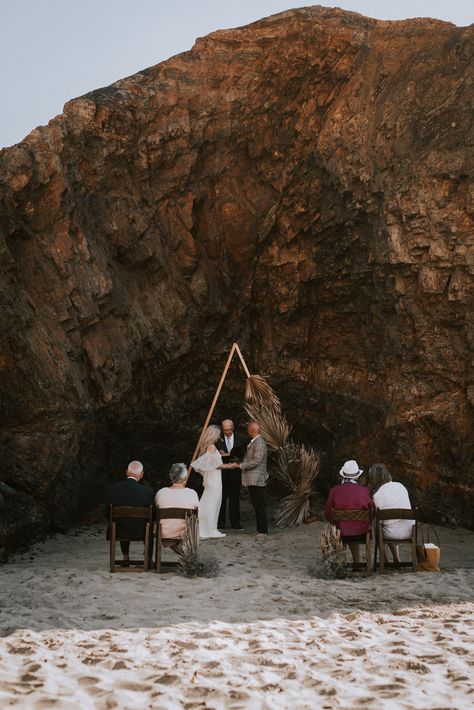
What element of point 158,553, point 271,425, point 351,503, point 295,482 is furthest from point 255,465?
point 158,553

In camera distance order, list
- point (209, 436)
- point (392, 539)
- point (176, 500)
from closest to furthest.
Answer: point (392, 539)
point (176, 500)
point (209, 436)

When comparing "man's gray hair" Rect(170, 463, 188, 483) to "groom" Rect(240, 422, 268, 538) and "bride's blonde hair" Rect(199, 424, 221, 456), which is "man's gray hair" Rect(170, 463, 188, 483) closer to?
"groom" Rect(240, 422, 268, 538)

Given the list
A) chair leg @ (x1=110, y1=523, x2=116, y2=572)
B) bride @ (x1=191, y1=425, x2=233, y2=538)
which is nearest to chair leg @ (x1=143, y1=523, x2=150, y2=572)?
chair leg @ (x1=110, y1=523, x2=116, y2=572)

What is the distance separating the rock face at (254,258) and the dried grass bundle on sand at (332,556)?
12.6 feet

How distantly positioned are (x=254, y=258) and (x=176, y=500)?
18.9 ft

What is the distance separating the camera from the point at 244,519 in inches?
537

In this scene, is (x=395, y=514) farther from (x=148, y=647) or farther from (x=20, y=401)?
(x=20, y=401)

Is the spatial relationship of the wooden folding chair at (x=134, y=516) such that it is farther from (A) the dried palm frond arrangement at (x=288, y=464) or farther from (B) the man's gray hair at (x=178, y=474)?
(A) the dried palm frond arrangement at (x=288, y=464)

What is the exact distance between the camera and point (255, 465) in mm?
11875

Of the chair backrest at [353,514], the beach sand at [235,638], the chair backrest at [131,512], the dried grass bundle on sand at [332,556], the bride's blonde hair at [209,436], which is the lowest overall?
the beach sand at [235,638]

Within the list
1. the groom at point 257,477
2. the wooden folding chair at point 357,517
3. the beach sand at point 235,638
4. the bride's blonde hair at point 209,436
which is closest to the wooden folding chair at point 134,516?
the beach sand at point 235,638

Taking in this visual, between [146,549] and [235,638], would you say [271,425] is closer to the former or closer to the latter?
[146,549]

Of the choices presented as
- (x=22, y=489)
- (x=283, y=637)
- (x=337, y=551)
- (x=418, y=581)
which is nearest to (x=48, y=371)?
(x=22, y=489)

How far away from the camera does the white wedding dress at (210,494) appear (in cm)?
1183
